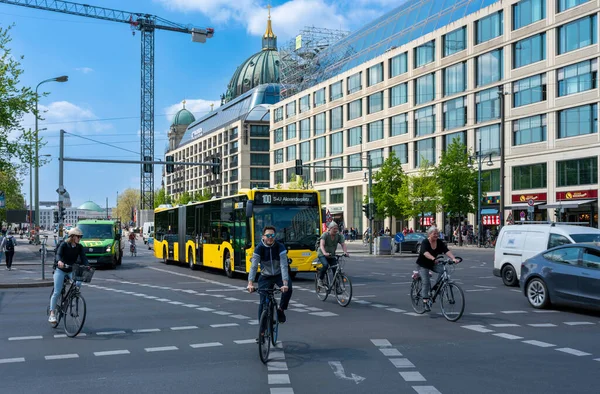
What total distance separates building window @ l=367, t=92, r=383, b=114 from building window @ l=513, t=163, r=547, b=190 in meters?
19.3

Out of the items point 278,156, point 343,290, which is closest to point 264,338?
point 343,290

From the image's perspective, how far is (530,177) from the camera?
161ft

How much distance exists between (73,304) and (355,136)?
6124 cm

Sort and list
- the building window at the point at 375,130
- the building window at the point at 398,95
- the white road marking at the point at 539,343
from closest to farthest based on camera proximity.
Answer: the white road marking at the point at 539,343, the building window at the point at 398,95, the building window at the point at 375,130

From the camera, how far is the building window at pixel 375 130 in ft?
→ 219

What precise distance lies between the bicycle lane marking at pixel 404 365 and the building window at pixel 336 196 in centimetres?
6473

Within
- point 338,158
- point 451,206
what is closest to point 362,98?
point 338,158

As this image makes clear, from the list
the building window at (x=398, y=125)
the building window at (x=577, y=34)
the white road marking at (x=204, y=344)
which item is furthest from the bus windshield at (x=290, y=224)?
the building window at (x=398, y=125)

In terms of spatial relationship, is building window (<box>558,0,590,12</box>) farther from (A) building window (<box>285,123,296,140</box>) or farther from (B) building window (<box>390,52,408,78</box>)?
(A) building window (<box>285,123,296,140</box>)

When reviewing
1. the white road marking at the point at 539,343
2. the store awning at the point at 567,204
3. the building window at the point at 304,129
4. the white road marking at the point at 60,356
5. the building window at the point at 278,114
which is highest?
the building window at the point at 278,114

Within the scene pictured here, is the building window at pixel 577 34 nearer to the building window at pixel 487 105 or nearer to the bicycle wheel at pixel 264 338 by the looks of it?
the building window at pixel 487 105

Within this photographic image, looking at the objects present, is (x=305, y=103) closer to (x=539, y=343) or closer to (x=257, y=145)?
(x=257, y=145)

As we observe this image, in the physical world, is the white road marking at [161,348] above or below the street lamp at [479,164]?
below

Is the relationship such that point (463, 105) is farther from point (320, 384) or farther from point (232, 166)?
point (232, 166)
